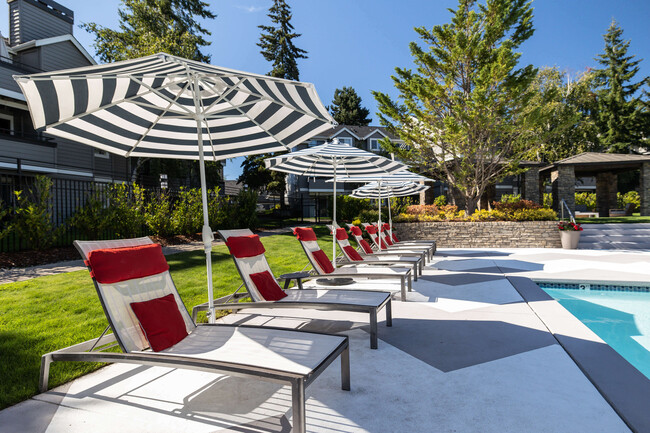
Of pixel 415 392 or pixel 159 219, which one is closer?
pixel 415 392

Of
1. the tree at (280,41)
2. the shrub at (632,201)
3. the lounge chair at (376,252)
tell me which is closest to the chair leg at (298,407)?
the lounge chair at (376,252)

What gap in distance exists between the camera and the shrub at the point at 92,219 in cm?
927

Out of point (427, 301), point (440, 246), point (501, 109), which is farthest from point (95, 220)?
point (501, 109)

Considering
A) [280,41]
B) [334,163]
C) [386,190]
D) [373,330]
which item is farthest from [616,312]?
[280,41]

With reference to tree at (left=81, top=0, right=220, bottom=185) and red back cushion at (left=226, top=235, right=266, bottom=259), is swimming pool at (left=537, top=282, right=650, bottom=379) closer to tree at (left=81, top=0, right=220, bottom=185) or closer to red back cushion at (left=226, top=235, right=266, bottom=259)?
red back cushion at (left=226, top=235, right=266, bottom=259)

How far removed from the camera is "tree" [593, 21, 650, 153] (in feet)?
118

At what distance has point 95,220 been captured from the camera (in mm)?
9391

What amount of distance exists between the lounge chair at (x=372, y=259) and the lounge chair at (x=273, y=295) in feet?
8.17

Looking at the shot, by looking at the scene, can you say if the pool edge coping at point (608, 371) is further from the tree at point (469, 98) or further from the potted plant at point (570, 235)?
the tree at point (469, 98)

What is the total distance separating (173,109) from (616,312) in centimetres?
724

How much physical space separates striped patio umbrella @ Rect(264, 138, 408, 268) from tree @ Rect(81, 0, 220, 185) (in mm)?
14470

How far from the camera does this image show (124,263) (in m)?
3.32

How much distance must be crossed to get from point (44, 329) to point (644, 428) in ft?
18.0

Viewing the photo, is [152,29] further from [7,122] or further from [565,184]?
[565,184]
